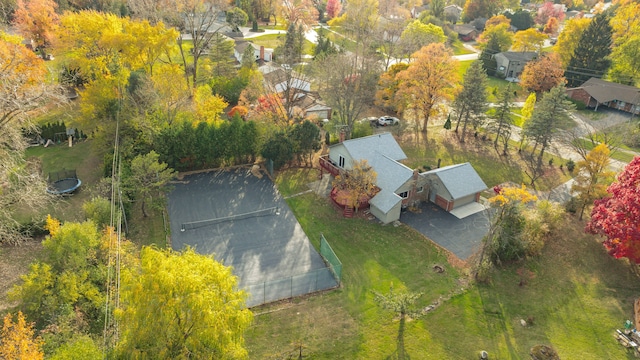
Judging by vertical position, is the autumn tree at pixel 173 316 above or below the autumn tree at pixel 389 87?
above

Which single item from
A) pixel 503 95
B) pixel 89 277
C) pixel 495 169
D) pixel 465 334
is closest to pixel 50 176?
pixel 89 277

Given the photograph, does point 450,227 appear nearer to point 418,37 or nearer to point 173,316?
point 173,316

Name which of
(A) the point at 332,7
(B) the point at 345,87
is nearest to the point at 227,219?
(B) the point at 345,87

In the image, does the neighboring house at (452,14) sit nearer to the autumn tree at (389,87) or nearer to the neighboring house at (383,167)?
the autumn tree at (389,87)

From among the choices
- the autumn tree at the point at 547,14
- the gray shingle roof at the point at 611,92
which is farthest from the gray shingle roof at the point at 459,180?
the autumn tree at the point at 547,14

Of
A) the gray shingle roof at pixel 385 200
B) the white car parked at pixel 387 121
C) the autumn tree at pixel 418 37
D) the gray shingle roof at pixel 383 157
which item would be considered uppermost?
the autumn tree at pixel 418 37

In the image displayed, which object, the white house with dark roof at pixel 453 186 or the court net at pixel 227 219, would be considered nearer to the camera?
the court net at pixel 227 219
